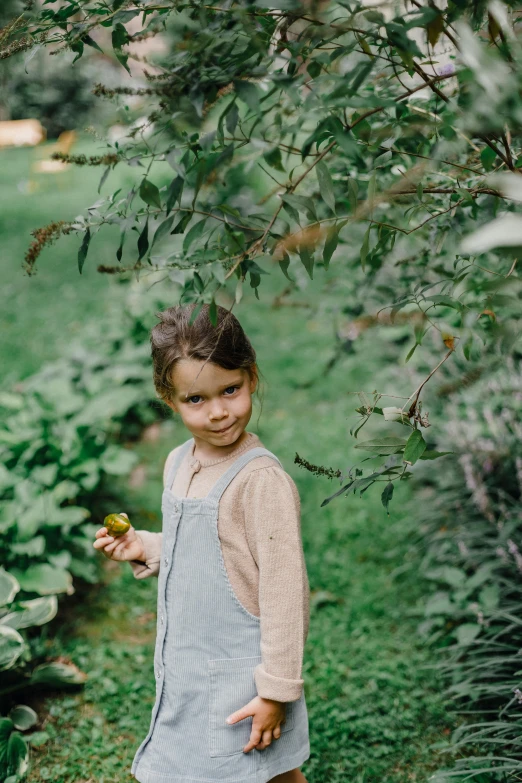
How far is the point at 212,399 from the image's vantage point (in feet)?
6.22

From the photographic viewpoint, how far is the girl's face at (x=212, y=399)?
6.18ft

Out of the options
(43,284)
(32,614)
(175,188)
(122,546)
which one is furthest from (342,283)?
(43,284)

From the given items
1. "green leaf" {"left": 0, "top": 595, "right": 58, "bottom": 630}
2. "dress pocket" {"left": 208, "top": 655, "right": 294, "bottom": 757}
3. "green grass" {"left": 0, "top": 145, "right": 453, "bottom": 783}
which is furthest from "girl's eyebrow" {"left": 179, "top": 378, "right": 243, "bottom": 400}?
"green leaf" {"left": 0, "top": 595, "right": 58, "bottom": 630}

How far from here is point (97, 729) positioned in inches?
109

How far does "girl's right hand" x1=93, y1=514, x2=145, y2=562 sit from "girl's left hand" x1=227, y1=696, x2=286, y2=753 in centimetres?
55

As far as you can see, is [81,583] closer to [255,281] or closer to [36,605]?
[36,605]

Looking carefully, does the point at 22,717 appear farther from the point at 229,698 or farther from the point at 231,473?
the point at 231,473

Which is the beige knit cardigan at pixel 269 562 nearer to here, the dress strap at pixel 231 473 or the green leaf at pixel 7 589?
the dress strap at pixel 231 473

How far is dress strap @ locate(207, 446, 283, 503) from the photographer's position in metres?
1.92

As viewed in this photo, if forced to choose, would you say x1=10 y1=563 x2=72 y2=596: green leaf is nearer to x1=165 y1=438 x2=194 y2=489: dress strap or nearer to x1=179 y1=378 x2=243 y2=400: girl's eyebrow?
x1=165 y1=438 x2=194 y2=489: dress strap

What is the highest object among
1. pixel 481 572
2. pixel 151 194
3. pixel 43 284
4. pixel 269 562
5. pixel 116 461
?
pixel 151 194

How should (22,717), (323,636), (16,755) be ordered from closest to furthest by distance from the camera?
(16,755) → (22,717) → (323,636)

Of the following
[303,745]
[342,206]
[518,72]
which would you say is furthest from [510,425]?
[518,72]

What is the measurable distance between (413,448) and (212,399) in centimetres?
55
